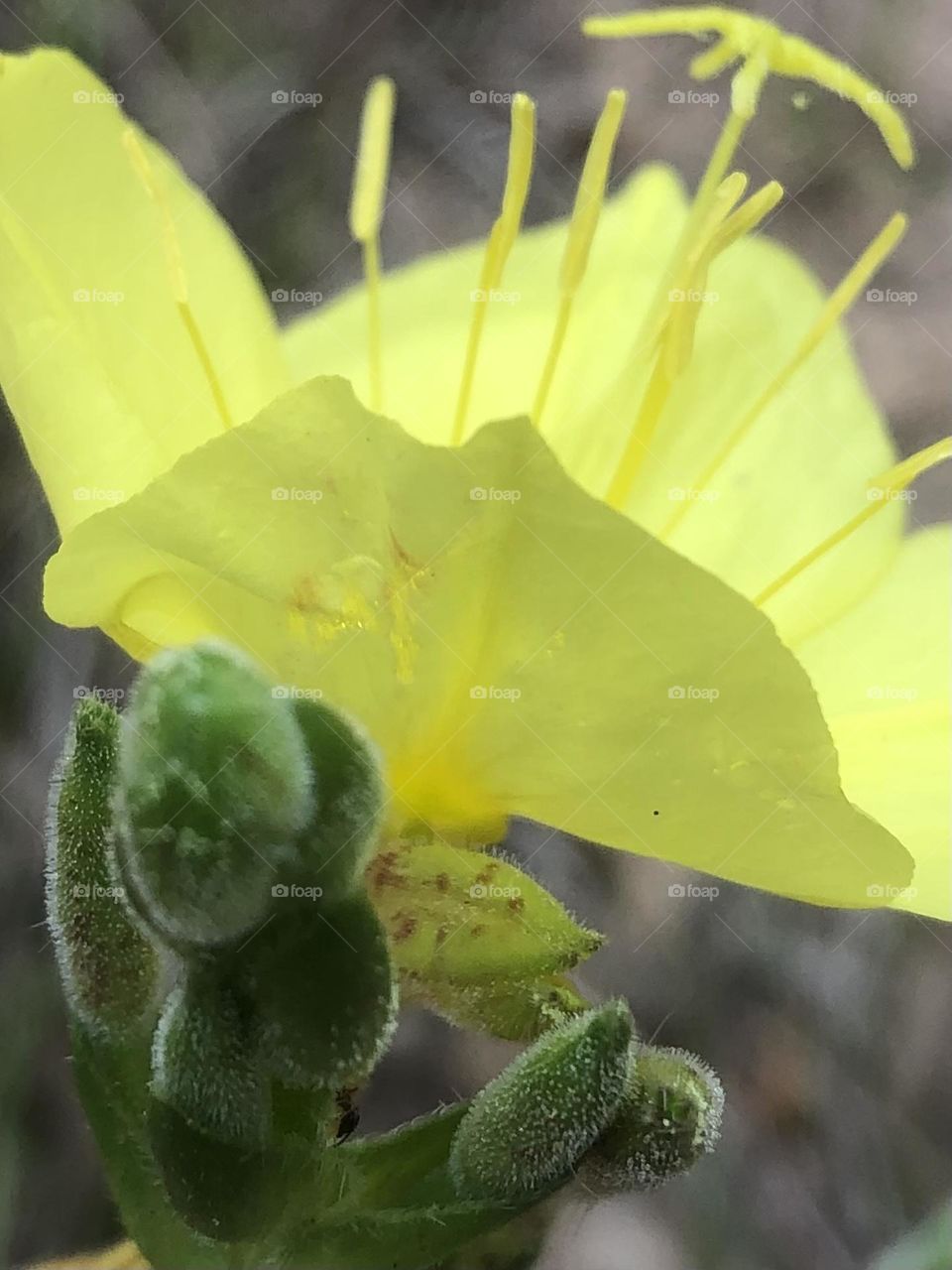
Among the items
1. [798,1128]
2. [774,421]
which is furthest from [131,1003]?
[798,1128]

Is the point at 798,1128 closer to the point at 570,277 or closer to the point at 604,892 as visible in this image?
the point at 604,892
